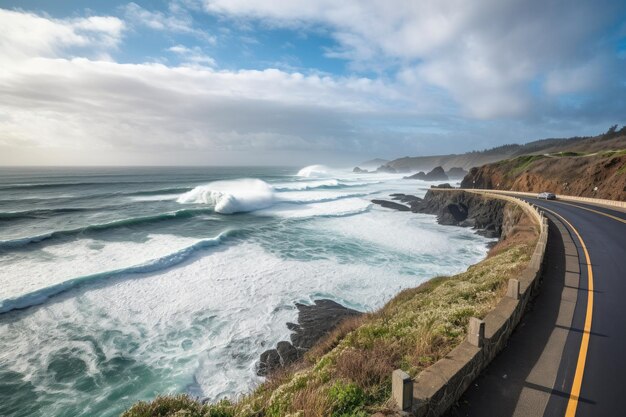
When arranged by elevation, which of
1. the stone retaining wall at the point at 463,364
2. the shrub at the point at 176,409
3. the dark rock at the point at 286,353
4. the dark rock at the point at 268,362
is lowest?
the dark rock at the point at 268,362

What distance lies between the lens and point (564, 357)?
6.38 metres

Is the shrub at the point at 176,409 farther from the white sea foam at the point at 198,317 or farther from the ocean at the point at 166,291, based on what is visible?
the white sea foam at the point at 198,317

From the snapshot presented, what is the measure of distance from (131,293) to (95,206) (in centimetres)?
3553

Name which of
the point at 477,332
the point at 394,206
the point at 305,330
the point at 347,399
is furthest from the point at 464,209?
the point at 347,399

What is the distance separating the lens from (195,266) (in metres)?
20.7

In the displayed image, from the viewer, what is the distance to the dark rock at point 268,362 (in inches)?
425

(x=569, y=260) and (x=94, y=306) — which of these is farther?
(x=94, y=306)

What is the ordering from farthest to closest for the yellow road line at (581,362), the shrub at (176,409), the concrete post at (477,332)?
the concrete post at (477,332), the shrub at (176,409), the yellow road line at (581,362)

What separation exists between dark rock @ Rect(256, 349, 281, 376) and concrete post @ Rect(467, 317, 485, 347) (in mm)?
7240

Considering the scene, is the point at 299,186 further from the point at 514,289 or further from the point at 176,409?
the point at 176,409

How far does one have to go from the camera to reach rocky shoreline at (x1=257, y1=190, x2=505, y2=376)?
11617 mm

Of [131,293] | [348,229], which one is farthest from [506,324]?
[348,229]

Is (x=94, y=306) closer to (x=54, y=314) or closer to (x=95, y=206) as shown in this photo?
(x=54, y=314)

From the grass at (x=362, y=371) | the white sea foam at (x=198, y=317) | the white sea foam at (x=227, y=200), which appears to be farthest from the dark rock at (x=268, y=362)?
the white sea foam at (x=227, y=200)
